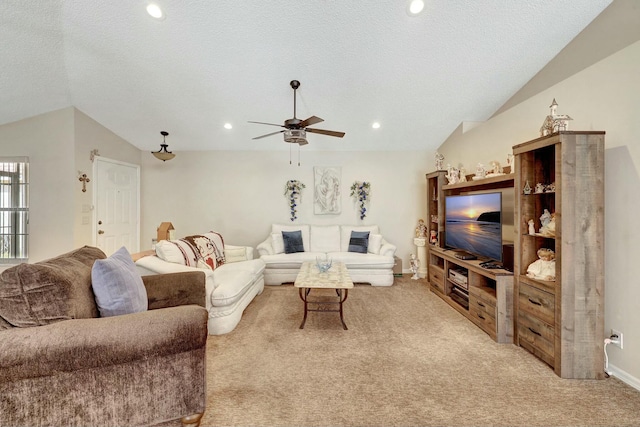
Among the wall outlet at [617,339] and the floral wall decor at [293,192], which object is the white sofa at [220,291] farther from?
the wall outlet at [617,339]

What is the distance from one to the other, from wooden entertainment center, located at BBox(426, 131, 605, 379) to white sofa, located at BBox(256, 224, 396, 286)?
191 cm

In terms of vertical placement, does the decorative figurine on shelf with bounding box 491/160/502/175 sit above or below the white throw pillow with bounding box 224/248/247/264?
above

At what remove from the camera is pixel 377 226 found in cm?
502

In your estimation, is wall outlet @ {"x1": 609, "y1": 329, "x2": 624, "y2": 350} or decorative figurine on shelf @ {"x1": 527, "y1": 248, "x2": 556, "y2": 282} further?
decorative figurine on shelf @ {"x1": 527, "y1": 248, "x2": 556, "y2": 282}

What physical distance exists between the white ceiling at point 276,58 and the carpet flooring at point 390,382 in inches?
108

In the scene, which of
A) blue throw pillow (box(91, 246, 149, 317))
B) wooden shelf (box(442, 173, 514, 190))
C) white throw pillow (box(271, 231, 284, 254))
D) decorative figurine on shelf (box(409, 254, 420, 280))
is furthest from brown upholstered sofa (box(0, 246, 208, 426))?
decorative figurine on shelf (box(409, 254, 420, 280))

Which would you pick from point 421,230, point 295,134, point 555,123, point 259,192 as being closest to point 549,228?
point 555,123

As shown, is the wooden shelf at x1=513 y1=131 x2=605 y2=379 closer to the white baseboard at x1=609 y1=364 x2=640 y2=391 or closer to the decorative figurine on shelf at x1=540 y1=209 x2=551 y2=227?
the white baseboard at x1=609 y1=364 x2=640 y2=391

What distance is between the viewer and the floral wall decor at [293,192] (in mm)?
5152

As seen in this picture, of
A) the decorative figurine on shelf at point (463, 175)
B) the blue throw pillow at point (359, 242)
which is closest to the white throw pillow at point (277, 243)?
the blue throw pillow at point (359, 242)

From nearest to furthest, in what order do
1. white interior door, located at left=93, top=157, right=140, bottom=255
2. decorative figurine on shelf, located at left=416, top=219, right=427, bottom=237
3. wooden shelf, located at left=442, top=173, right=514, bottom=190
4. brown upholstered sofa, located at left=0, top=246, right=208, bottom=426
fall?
brown upholstered sofa, located at left=0, top=246, right=208, bottom=426 → wooden shelf, located at left=442, top=173, right=514, bottom=190 → white interior door, located at left=93, top=157, right=140, bottom=255 → decorative figurine on shelf, located at left=416, top=219, right=427, bottom=237

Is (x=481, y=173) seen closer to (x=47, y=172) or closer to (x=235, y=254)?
(x=235, y=254)

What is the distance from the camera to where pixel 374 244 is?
468 centimetres

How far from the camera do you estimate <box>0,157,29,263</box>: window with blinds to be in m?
3.81
